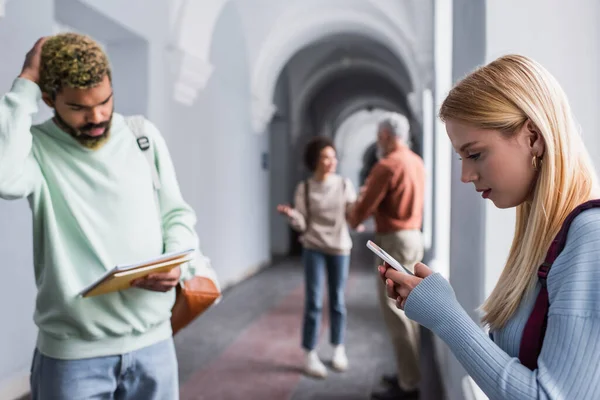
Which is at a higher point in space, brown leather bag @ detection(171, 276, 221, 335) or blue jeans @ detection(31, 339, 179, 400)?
brown leather bag @ detection(171, 276, 221, 335)

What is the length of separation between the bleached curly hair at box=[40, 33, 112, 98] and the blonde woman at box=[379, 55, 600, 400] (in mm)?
1023

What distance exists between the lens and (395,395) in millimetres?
3582

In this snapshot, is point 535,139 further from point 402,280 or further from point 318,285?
point 318,285

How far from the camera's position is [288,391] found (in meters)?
3.74

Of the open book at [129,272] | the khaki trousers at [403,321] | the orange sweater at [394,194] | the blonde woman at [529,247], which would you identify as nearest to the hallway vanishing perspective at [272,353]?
the khaki trousers at [403,321]

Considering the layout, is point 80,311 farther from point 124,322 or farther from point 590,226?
point 590,226

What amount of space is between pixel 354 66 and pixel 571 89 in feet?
42.0

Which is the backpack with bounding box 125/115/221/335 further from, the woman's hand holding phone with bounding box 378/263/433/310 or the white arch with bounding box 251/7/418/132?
the white arch with bounding box 251/7/418/132

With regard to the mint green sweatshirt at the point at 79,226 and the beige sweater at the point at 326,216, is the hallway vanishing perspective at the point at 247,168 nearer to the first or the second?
the mint green sweatshirt at the point at 79,226

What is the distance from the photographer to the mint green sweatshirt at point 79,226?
4.80ft

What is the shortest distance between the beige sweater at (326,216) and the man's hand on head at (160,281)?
2.28 metres

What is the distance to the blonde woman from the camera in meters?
0.87

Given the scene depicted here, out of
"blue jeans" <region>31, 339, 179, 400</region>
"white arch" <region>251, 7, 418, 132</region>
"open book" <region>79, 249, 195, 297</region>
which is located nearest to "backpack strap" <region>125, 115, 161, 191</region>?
"open book" <region>79, 249, 195, 297</region>

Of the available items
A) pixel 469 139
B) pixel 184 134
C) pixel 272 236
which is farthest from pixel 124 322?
pixel 272 236
